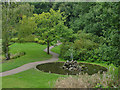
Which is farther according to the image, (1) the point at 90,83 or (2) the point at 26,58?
(2) the point at 26,58

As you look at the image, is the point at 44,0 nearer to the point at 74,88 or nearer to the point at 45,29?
the point at 45,29

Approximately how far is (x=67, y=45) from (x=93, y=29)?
19.8 ft

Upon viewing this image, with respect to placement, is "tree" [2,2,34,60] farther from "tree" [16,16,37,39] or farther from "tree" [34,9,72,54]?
"tree" [34,9,72,54]

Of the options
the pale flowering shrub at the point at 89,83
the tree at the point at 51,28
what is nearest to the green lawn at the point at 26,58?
the tree at the point at 51,28

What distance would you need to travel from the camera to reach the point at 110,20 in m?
10.8

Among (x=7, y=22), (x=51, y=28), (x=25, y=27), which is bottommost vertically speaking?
(x=51, y=28)

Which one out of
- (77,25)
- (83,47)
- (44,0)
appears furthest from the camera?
(44,0)

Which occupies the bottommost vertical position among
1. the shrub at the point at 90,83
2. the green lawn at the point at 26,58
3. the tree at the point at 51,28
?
the green lawn at the point at 26,58

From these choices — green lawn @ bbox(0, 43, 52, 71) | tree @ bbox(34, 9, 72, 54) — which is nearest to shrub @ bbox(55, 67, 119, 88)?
green lawn @ bbox(0, 43, 52, 71)

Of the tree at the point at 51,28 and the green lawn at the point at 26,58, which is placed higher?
the tree at the point at 51,28

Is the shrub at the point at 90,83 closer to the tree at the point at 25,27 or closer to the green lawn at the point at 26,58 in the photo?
the green lawn at the point at 26,58

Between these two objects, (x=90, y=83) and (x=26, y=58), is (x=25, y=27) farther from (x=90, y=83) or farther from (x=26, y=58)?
(x=90, y=83)

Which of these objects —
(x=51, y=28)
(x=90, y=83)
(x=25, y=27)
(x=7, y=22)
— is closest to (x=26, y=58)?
(x=25, y=27)

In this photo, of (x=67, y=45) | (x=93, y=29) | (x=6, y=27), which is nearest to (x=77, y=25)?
(x=93, y=29)
